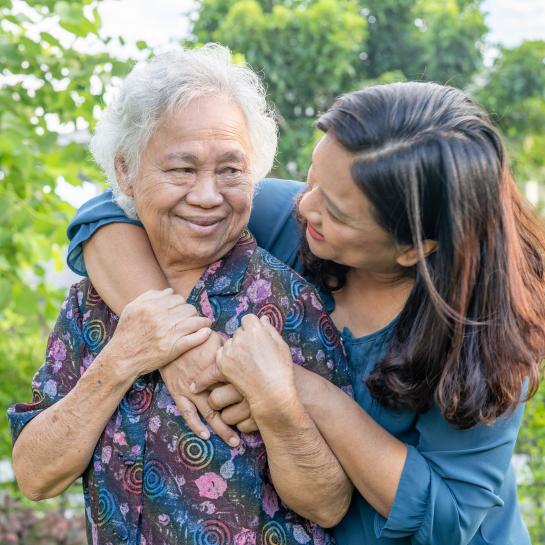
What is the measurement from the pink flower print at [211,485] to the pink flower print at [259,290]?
460 mm

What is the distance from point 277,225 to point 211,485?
80 centimetres

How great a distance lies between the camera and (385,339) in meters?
2.12

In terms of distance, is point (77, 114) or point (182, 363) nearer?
point (182, 363)

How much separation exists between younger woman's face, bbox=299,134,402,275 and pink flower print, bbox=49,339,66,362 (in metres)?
0.76

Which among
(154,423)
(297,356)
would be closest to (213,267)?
(297,356)

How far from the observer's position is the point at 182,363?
2.05 metres

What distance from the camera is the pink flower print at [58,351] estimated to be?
2248 millimetres

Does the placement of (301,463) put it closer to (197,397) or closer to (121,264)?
(197,397)

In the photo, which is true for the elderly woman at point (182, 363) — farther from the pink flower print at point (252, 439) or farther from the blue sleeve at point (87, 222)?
the blue sleeve at point (87, 222)

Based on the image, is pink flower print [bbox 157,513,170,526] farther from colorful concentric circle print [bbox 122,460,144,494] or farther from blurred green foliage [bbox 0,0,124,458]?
blurred green foliage [bbox 0,0,124,458]

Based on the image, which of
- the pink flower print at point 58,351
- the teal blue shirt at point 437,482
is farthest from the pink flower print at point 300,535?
the pink flower print at point 58,351

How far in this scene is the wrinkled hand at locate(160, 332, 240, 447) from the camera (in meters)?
2.03

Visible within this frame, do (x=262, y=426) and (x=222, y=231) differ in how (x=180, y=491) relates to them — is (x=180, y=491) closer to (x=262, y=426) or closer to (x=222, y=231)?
(x=262, y=426)

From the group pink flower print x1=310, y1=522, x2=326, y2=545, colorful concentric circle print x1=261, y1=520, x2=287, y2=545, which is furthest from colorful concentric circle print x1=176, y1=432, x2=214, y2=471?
pink flower print x1=310, y1=522, x2=326, y2=545
